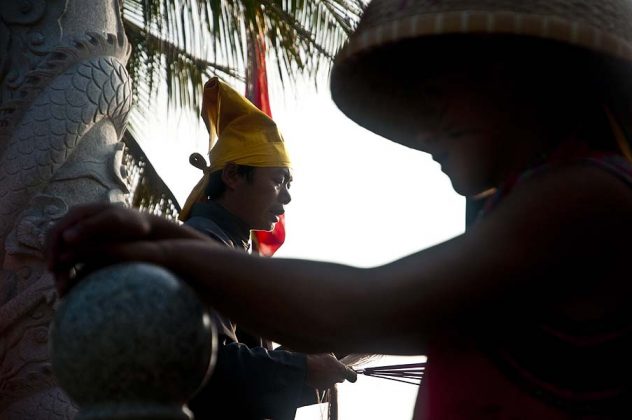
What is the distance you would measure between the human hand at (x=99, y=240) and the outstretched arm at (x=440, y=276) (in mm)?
96

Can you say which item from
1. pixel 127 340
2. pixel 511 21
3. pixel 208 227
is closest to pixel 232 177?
pixel 208 227

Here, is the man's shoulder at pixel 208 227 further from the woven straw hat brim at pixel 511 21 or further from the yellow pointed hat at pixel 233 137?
the woven straw hat brim at pixel 511 21

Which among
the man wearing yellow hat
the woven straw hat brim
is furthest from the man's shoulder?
the woven straw hat brim

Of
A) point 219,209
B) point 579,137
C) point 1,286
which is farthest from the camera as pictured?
point 1,286

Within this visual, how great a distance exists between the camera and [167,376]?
66.9 inches

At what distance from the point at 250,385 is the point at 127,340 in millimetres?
2442

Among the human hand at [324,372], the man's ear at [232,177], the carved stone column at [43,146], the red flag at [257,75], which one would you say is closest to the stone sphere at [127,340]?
the human hand at [324,372]

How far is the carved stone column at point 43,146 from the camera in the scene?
16.6 feet

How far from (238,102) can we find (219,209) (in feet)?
2.65

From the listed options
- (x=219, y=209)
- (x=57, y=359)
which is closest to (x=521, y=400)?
(x=57, y=359)

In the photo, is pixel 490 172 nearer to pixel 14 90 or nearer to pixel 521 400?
pixel 521 400

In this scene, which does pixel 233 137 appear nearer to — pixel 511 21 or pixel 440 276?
pixel 511 21

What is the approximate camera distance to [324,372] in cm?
421

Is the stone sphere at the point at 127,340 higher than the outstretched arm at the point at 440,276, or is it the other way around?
the outstretched arm at the point at 440,276
